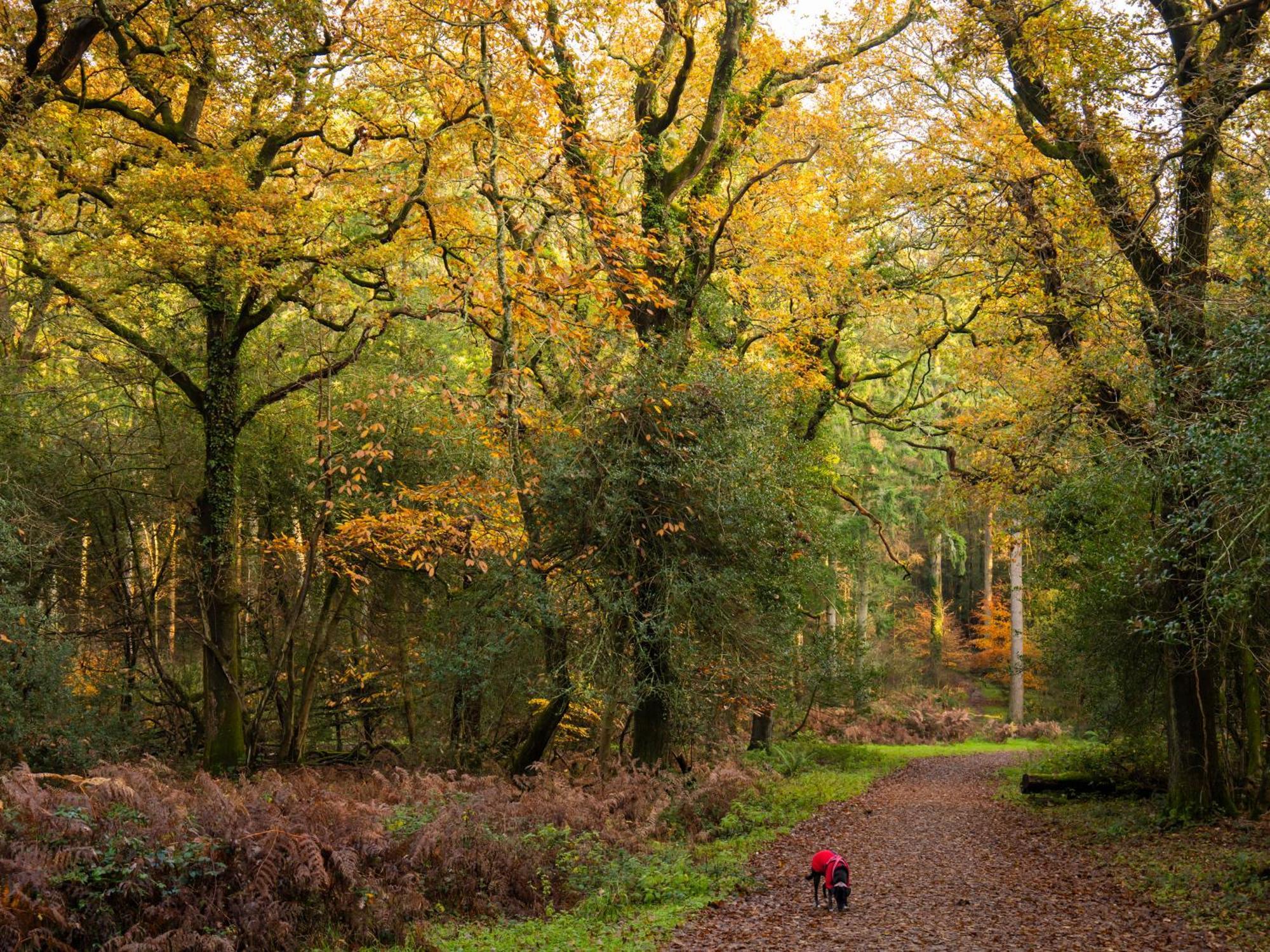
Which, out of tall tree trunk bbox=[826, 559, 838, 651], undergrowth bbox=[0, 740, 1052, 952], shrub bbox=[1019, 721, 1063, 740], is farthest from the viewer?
shrub bbox=[1019, 721, 1063, 740]

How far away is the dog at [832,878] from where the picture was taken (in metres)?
7.07

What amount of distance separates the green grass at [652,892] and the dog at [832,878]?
2.56 ft

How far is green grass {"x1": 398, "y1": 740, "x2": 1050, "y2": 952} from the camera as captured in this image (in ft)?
20.9

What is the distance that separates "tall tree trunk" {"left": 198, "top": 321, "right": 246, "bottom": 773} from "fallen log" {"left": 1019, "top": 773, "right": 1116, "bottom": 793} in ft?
39.6

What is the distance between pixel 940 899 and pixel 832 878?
128 centimetres

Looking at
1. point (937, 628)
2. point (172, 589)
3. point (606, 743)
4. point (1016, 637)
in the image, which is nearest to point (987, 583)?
point (937, 628)

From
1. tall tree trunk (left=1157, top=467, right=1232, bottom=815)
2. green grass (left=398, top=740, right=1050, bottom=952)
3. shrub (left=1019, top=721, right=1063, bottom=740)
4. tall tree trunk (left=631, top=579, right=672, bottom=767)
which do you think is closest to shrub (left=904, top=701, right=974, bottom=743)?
shrub (left=1019, top=721, right=1063, bottom=740)

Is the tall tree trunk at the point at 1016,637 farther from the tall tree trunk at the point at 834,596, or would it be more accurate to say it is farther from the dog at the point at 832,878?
the dog at the point at 832,878

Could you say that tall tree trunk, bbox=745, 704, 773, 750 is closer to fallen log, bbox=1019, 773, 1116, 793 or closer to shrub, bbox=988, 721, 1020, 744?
fallen log, bbox=1019, 773, 1116, 793

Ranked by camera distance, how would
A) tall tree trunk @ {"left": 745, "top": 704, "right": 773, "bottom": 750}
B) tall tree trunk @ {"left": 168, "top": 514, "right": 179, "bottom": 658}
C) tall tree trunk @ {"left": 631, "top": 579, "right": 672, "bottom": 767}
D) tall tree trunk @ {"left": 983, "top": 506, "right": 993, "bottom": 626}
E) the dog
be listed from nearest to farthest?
the dog, tall tree trunk @ {"left": 631, "top": 579, "right": 672, "bottom": 767}, tall tree trunk @ {"left": 168, "top": 514, "right": 179, "bottom": 658}, tall tree trunk @ {"left": 745, "top": 704, "right": 773, "bottom": 750}, tall tree trunk @ {"left": 983, "top": 506, "right": 993, "bottom": 626}

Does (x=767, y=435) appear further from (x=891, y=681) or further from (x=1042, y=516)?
(x=891, y=681)

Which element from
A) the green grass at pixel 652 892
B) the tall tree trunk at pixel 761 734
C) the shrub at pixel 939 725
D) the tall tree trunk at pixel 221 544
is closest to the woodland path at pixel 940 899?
the green grass at pixel 652 892

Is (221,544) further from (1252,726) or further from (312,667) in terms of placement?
(1252,726)

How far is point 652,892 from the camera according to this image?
750 cm
